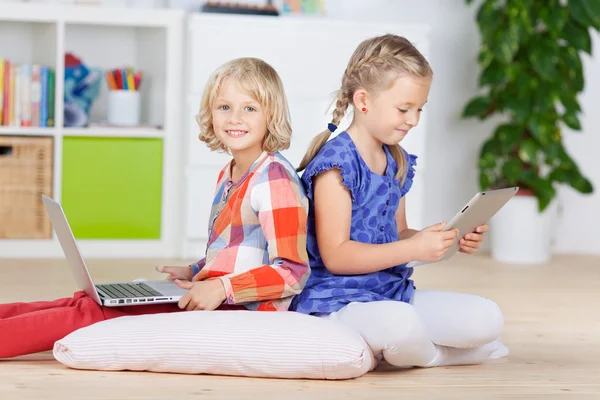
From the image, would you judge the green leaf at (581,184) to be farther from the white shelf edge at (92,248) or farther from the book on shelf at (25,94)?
the book on shelf at (25,94)

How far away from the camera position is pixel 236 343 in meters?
1.80

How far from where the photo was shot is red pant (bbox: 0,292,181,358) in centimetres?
186

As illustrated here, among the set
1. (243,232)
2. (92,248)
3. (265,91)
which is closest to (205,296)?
(243,232)

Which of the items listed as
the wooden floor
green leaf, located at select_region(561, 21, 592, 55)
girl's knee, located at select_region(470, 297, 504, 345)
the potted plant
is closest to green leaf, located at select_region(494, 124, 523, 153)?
the potted plant

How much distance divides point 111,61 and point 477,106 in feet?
4.91

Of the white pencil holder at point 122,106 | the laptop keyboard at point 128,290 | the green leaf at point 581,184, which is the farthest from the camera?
the green leaf at point 581,184

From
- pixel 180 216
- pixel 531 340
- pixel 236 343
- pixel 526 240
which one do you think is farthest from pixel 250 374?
pixel 526 240

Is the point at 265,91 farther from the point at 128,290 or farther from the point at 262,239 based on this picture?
the point at 128,290

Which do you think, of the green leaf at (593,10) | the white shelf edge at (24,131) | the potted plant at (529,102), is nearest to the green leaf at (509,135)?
the potted plant at (529,102)

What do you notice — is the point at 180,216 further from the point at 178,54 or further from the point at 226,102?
the point at 226,102

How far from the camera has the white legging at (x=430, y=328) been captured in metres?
1.85

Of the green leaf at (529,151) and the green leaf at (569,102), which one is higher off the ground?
the green leaf at (569,102)

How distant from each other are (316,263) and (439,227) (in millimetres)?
267

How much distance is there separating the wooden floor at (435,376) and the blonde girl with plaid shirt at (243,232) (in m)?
0.09
